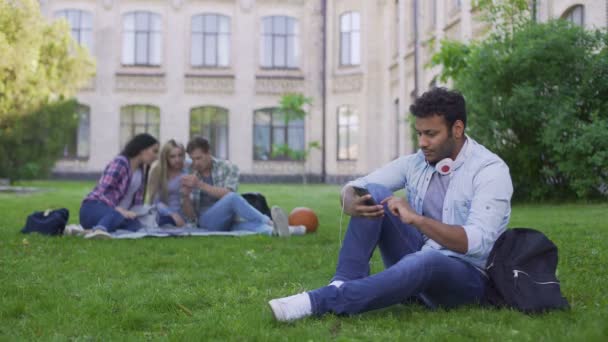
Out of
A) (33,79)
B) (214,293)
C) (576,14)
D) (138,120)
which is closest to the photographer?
(214,293)

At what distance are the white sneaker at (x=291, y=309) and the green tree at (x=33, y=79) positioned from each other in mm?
18476

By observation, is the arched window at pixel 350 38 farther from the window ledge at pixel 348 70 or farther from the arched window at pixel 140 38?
the arched window at pixel 140 38

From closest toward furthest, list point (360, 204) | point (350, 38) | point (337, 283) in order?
point (337, 283)
point (360, 204)
point (350, 38)

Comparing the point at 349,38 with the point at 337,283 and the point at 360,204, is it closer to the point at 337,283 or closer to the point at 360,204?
the point at 360,204

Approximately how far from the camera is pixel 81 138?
118ft

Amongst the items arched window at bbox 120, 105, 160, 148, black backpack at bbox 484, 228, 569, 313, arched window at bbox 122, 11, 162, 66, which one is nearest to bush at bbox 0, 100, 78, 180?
arched window at bbox 120, 105, 160, 148

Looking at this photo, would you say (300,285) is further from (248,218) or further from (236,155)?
(236,155)

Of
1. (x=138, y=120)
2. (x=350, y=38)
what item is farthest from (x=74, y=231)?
(x=350, y=38)

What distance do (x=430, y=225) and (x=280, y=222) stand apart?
5.31 m

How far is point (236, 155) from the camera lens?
118 feet

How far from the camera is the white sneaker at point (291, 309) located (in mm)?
4156

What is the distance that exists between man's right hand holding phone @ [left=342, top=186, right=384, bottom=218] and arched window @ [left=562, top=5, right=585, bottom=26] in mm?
13996

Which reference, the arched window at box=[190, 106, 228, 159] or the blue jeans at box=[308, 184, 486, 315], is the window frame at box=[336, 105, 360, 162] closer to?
the arched window at box=[190, 106, 228, 159]

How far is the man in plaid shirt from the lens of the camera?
939 centimetres
